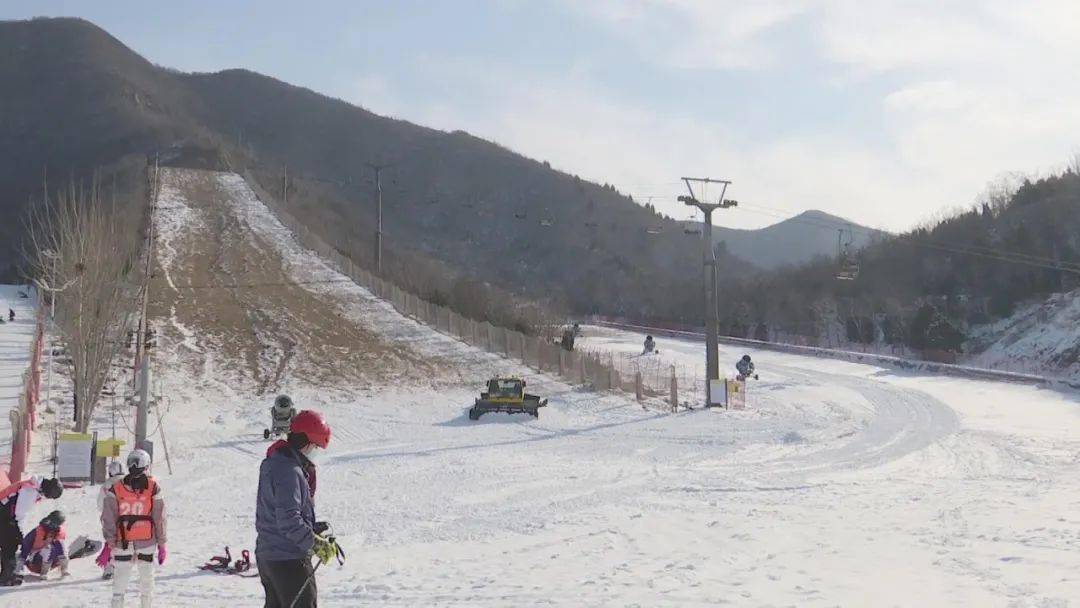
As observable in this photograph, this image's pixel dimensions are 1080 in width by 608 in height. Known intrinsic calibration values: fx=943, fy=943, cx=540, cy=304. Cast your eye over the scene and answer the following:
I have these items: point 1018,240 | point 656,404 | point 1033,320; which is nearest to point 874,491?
point 656,404

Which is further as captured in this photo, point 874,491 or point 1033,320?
point 1033,320

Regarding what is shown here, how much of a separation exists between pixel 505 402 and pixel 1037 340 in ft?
149

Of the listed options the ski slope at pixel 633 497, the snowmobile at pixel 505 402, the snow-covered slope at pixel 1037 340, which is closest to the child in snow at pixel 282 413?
the ski slope at pixel 633 497

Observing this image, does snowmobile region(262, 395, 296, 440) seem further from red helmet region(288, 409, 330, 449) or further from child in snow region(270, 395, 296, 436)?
red helmet region(288, 409, 330, 449)

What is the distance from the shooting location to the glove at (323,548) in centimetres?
683

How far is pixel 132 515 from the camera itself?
869 cm

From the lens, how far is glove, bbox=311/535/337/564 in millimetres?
6832

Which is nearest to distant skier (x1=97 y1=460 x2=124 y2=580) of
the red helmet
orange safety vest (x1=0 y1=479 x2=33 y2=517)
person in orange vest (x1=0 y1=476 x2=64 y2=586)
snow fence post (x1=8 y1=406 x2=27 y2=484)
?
person in orange vest (x1=0 y1=476 x2=64 y2=586)

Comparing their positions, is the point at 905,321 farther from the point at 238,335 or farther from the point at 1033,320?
the point at 238,335

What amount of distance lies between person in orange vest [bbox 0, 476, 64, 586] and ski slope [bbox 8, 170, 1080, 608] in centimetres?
26

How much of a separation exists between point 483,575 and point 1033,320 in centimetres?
6536

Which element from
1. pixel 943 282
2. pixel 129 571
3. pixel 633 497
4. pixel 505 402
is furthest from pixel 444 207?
pixel 129 571

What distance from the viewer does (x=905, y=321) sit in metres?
74.9

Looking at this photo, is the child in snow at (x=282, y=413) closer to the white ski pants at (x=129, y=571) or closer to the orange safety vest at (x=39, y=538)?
the orange safety vest at (x=39, y=538)
